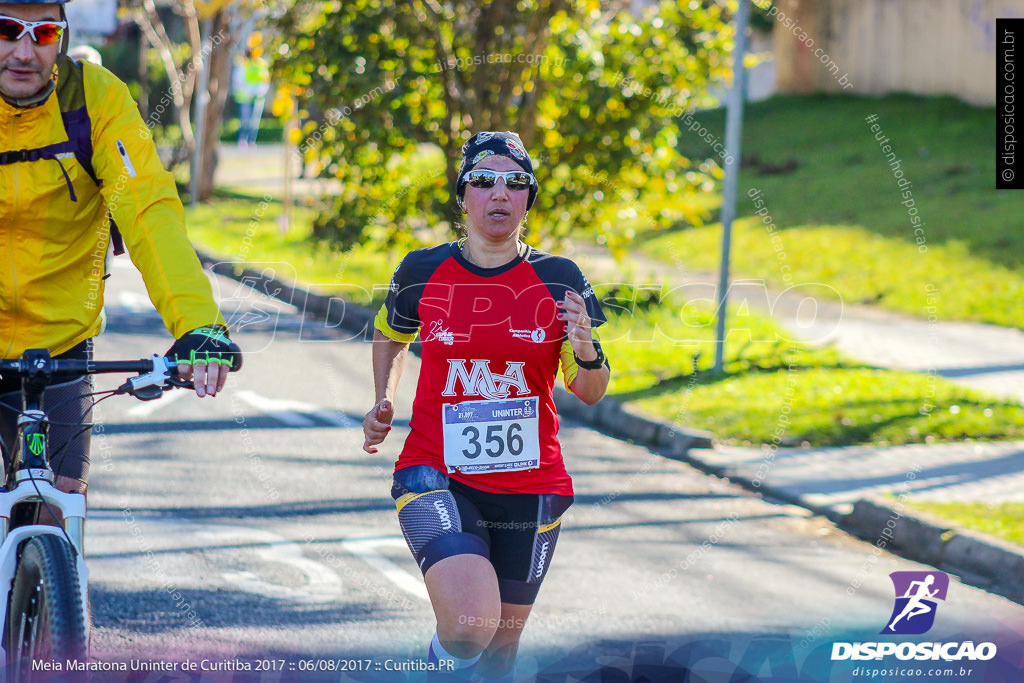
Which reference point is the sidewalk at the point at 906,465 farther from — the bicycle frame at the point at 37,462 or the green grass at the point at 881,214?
the bicycle frame at the point at 37,462

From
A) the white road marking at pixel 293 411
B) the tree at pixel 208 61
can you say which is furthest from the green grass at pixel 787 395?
the tree at pixel 208 61

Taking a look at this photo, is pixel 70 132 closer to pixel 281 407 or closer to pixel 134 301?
pixel 281 407

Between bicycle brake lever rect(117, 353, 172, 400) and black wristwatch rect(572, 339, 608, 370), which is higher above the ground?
black wristwatch rect(572, 339, 608, 370)

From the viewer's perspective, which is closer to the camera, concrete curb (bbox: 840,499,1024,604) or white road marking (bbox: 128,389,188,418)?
concrete curb (bbox: 840,499,1024,604)

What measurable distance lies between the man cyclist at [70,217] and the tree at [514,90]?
903 centimetres

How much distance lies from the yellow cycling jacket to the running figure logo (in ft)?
12.0

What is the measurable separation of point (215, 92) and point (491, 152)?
2228 centimetres

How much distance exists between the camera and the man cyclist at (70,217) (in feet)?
10.4

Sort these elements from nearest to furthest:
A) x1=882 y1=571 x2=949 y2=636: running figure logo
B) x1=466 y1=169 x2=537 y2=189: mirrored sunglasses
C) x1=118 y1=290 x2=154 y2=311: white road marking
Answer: x1=466 y1=169 x2=537 y2=189: mirrored sunglasses, x1=882 y1=571 x2=949 y2=636: running figure logo, x1=118 y1=290 x2=154 y2=311: white road marking

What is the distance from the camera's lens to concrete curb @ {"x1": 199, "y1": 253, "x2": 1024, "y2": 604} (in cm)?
631

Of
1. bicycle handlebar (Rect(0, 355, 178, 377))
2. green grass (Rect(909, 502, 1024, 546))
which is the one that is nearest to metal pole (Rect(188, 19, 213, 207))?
green grass (Rect(909, 502, 1024, 546))

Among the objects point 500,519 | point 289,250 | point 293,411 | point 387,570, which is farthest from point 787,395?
point 289,250

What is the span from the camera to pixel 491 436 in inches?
144

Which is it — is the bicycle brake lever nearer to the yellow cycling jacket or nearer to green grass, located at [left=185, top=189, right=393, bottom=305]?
the yellow cycling jacket
